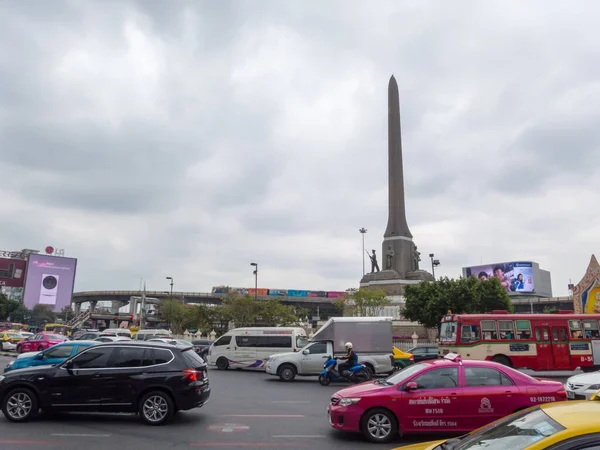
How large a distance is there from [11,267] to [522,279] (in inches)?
3644

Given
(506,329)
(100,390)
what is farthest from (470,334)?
(100,390)

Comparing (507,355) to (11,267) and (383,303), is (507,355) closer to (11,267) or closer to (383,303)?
(383,303)

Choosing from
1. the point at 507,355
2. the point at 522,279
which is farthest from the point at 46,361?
the point at 522,279

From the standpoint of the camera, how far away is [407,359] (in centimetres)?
2344

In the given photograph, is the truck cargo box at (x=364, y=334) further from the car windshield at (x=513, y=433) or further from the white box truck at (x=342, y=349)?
the car windshield at (x=513, y=433)

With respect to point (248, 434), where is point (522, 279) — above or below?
above

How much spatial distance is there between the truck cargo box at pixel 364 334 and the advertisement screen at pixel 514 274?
254 ft

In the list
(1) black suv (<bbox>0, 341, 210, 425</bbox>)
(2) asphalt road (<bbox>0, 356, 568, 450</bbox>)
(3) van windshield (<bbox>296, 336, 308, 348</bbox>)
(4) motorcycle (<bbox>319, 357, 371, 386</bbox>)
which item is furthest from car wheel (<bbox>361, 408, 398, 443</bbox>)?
(3) van windshield (<bbox>296, 336, 308, 348</bbox>)

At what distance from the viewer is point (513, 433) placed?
3621 millimetres

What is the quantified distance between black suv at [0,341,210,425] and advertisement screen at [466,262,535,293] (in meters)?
90.7

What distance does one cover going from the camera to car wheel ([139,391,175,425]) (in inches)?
372

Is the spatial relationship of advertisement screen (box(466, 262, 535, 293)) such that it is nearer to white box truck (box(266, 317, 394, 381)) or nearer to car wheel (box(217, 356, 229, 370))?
white box truck (box(266, 317, 394, 381))

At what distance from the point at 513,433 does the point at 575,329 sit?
2106cm

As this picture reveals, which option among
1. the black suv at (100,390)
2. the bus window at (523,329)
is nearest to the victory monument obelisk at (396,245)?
the bus window at (523,329)
